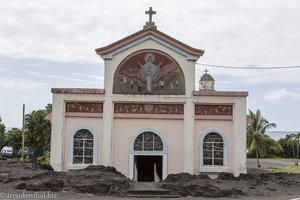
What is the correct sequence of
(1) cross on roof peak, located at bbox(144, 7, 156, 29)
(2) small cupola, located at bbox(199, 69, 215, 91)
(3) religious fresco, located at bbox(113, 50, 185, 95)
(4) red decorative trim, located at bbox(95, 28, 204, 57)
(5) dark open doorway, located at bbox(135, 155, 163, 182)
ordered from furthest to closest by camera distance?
(2) small cupola, located at bbox(199, 69, 215, 91)
(5) dark open doorway, located at bbox(135, 155, 163, 182)
(1) cross on roof peak, located at bbox(144, 7, 156, 29)
(3) religious fresco, located at bbox(113, 50, 185, 95)
(4) red decorative trim, located at bbox(95, 28, 204, 57)

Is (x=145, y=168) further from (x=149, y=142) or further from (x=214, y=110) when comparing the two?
(x=214, y=110)

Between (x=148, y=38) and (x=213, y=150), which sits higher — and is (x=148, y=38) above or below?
above

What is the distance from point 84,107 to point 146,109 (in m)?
3.04

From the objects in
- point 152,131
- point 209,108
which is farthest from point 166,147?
point 209,108

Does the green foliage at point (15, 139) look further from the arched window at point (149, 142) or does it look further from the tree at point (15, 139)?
the arched window at point (149, 142)

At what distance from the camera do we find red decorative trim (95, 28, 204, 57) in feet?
70.8

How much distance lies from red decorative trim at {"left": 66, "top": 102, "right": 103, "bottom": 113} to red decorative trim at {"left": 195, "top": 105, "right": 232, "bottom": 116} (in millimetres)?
4797

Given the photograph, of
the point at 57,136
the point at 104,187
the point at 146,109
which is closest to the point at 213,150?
the point at 146,109

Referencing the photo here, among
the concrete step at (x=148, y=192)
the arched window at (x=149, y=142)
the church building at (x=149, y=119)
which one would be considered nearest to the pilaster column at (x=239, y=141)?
the church building at (x=149, y=119)

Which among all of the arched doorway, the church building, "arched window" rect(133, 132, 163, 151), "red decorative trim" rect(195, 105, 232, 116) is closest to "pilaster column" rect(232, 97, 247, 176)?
the church building

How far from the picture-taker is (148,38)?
21.8 m

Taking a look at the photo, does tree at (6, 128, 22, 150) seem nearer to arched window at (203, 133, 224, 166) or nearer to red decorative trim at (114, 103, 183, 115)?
red decorative trim at (114, 103, 183, 115)

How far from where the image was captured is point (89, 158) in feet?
70.1

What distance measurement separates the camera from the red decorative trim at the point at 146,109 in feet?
70.6
